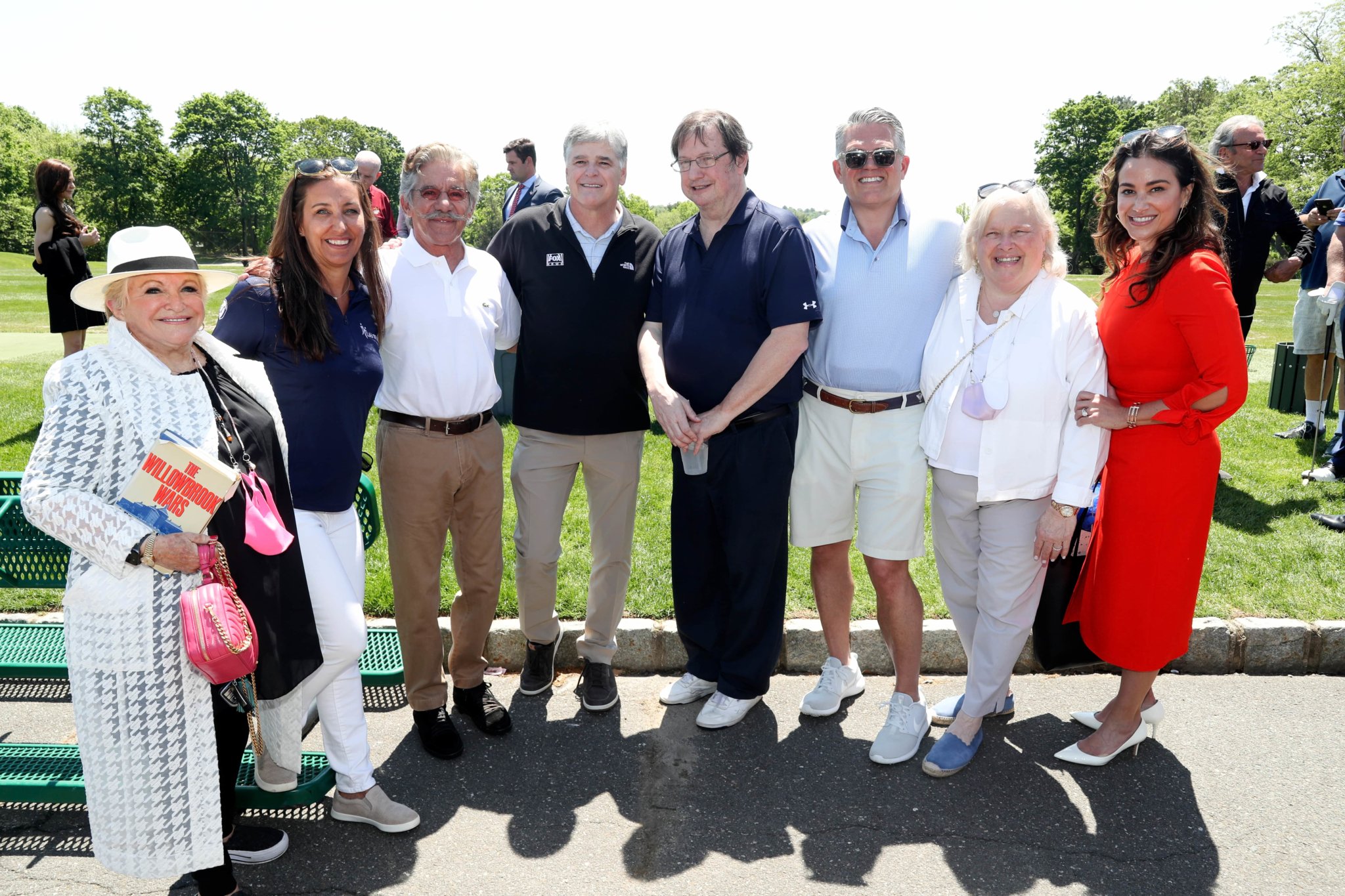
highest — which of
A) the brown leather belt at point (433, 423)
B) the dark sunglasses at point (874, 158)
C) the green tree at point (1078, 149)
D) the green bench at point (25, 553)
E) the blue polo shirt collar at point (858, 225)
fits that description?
the green tree at point (1078, 149)

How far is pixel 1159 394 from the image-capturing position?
3.29 m

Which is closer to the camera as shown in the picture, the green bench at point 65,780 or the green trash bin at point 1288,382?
the green bench at point 65,780

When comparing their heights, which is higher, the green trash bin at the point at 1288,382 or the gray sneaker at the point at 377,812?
the green trash bin at the point at 1288,382

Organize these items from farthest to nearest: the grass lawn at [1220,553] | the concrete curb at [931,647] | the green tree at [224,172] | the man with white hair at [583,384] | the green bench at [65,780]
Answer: the green tree at [224,172] < the grass lawn at [1220,553] < the concrete curb at [931,647] < the man with white hair at [583,384] < the green bench at [65,780]

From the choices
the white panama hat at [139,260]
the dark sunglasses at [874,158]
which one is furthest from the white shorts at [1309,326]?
the white panama hat at [139,260]

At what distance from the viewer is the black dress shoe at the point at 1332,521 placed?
5512 millimetres

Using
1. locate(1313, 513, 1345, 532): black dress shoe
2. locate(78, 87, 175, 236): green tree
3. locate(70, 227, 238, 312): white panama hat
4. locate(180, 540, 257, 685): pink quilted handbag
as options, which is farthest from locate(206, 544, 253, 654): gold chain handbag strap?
locate(78, 87, 175, 236): green tree

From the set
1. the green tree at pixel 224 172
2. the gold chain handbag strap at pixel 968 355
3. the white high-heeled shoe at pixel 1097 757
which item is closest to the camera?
the gold chain handbag strap at pixel 968 355

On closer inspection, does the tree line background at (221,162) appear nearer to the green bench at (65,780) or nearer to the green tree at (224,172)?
the green tree at (224,172)

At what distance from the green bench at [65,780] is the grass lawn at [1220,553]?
1370mm

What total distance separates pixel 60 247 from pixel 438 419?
764 centimetres

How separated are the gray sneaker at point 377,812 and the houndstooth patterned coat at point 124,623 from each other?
61 cm

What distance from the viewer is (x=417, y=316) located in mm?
3480

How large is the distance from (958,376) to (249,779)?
3.00 metres
